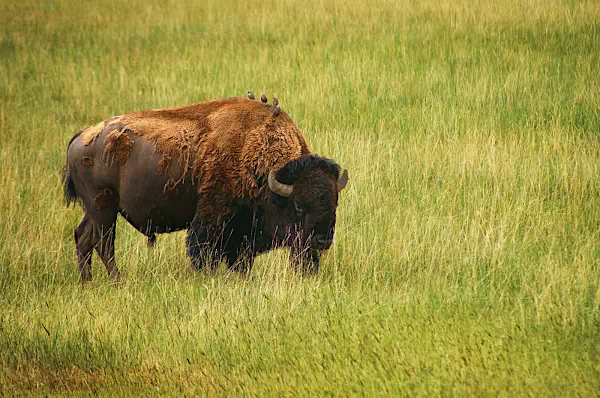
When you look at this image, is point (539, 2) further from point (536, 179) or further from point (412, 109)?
point (536, 179)

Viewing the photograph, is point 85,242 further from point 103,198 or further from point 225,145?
point 225,145

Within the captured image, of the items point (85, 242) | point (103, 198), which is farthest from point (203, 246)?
point (85, 242)

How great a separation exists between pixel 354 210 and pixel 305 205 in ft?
6.34

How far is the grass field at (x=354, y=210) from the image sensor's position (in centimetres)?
580

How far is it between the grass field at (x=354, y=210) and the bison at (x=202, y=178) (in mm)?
342

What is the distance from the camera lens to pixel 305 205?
25.6ft

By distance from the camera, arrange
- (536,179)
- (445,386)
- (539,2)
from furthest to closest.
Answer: (539,2)
(536,179)
(445,386)

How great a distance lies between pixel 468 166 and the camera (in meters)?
10.5

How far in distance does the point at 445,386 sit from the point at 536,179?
211 inches

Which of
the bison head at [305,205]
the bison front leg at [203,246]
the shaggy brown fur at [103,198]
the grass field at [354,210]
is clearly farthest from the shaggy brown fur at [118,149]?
the bison head at [305,205]

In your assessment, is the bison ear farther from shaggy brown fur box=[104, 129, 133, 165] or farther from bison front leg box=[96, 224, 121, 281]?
bison front leg box=[96, 224, 121, 281]

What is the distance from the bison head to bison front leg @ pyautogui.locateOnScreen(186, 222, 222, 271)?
0.55 metres

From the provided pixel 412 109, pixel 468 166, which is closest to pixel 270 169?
pixel 468 166

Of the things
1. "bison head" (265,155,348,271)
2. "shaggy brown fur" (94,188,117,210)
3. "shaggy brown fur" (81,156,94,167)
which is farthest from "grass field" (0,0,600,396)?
"shaggy brown fur" (81,156,94,167)
